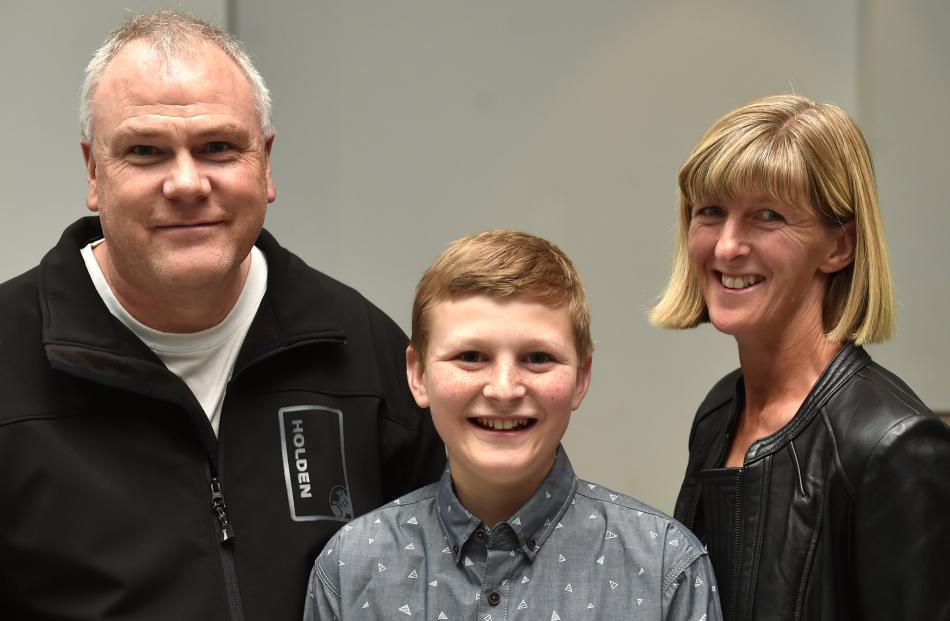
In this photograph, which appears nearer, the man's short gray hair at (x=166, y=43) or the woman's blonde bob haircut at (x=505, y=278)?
the woman's blonde bob haircut at (x=505, y=278)

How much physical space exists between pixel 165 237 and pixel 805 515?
1.10 metres

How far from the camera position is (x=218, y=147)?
6.01 ft

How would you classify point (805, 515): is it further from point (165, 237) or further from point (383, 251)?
point (383, 251)

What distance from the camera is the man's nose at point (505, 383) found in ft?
5.22

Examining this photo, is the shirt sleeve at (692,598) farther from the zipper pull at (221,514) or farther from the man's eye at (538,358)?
the zipper pull at (221,514)

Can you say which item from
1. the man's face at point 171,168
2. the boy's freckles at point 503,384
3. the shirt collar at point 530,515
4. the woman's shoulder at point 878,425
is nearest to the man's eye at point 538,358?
the boy's freckles at point 503,384

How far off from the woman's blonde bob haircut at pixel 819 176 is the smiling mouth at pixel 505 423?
0.48 m

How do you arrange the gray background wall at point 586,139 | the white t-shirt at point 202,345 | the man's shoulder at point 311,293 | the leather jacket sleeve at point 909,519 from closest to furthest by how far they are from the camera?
the leather jacket sleeve at point 909,519, the white t-shirt at point 202,345, the man's shoulder at point 311,293, the gray background wall at point 586,139

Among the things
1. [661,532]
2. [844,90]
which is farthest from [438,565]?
Answer: [844,90]

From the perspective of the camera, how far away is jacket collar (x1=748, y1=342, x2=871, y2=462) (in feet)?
5.52

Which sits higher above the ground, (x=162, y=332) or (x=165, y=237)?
(x=165, y=237)

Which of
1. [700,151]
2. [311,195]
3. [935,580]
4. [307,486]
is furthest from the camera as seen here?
[311,195]

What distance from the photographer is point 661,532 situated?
1637 mm

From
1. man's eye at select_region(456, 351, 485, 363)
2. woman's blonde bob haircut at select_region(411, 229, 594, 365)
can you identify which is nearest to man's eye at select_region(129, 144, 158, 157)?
woman's blonde bob haircut at select_region(411, 229, 594, 365)
